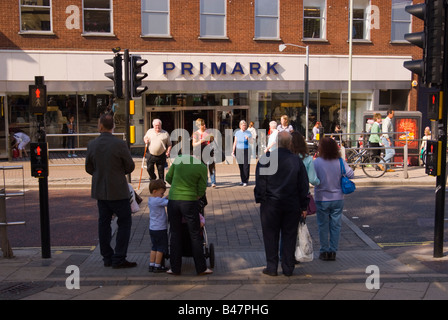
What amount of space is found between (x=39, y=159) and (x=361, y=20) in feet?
64.7

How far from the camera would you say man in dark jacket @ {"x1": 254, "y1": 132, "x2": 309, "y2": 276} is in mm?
6188

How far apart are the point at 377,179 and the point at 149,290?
33.6ft

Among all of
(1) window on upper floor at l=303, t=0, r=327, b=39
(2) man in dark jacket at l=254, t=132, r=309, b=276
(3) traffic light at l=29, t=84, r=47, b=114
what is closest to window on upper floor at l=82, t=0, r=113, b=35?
(1) window on upper floor at l=303, t=0, r=327, b=39

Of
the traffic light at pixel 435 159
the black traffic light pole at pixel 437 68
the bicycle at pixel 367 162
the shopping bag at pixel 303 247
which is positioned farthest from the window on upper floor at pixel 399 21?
the shopping bag at pixel 303 247

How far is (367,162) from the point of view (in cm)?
1596

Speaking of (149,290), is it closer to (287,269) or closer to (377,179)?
(287,269)

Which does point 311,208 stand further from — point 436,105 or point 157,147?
point 157,147

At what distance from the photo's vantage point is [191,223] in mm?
6277

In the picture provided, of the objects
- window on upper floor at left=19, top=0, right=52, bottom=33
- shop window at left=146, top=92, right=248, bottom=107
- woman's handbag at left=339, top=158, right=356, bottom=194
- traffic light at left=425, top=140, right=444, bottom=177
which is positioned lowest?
woman's handbag at left=339, top=158, right=356, bottom=194

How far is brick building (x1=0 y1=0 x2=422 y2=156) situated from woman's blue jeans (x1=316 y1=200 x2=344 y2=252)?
599 inches

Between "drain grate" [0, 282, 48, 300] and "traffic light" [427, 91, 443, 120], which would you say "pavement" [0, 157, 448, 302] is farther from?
"traffic light" [427, 91, 443, 120]

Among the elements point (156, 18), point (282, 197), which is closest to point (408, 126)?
point (156, 18)

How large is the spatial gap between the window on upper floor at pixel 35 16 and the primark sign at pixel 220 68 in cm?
488

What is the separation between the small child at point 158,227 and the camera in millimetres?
6590
